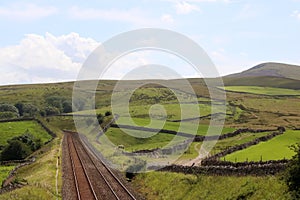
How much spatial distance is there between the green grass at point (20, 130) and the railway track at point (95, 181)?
44.0 meters

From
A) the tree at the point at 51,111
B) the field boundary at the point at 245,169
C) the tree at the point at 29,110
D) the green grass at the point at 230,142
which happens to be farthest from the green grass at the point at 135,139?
the tree at the point at 29,110

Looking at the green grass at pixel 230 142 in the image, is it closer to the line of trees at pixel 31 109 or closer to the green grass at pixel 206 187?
the green grass at pixel 206 187

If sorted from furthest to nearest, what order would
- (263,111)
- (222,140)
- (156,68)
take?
(263,111), (222,140), (156,68)

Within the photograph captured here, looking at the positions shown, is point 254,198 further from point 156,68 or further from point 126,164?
point 126,164

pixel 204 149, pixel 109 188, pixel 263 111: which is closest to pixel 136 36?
pixel 109 188

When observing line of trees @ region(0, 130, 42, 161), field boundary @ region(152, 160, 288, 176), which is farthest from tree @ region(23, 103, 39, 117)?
field boundary @ region(152, 160, 288, 176)

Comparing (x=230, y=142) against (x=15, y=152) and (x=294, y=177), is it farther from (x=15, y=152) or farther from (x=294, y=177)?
(x=15, y=152)

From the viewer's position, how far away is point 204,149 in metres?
56.2

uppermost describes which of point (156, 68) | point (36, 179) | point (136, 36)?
point (136, 36)

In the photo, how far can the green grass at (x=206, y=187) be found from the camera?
77.7 ft

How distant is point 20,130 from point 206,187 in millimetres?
83041

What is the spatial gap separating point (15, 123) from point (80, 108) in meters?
Result: 56.6

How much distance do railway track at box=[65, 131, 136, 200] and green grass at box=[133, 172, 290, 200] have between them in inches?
81.3

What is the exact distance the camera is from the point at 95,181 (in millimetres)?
39094
